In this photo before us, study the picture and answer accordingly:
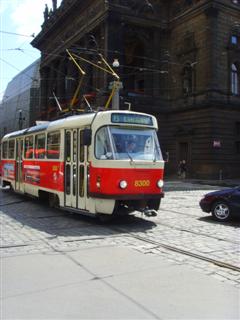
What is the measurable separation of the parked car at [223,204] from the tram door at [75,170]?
3679mm

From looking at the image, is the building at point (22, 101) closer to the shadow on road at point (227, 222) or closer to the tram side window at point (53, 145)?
the tram side window at point (53, 145)

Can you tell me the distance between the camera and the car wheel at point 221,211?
12.1m

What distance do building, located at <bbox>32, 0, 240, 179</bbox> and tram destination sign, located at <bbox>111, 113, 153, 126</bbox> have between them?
2412 centimetres

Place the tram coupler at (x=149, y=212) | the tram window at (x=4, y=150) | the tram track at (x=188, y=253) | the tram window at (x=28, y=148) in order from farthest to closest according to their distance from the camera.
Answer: the tram window at (x=4, y=150)
the tram window at (x=28, y=148)
the tram coupler at (x=149, y=212)
the tram track at (x=188, y=253)

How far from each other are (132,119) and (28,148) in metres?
6.47

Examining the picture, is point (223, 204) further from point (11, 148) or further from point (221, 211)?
point (11, 148)

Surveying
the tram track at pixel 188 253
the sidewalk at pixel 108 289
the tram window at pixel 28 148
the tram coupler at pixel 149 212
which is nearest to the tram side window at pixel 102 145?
the tram coupler at pixel 149 212

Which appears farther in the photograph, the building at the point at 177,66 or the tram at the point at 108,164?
the building at the point at 177,66

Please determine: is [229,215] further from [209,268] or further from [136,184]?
[209,268]

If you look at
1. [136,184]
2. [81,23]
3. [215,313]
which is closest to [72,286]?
[215,313]

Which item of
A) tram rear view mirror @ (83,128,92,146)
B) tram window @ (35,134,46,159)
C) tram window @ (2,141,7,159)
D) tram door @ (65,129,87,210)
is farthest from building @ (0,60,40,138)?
tram rear view mirror @ (83,128,92,146)

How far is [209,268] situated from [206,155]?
29.3 metres

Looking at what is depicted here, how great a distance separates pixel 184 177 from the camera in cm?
3725

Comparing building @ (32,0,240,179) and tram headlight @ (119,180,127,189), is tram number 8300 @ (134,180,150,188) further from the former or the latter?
building @ (32,0,240,179)
